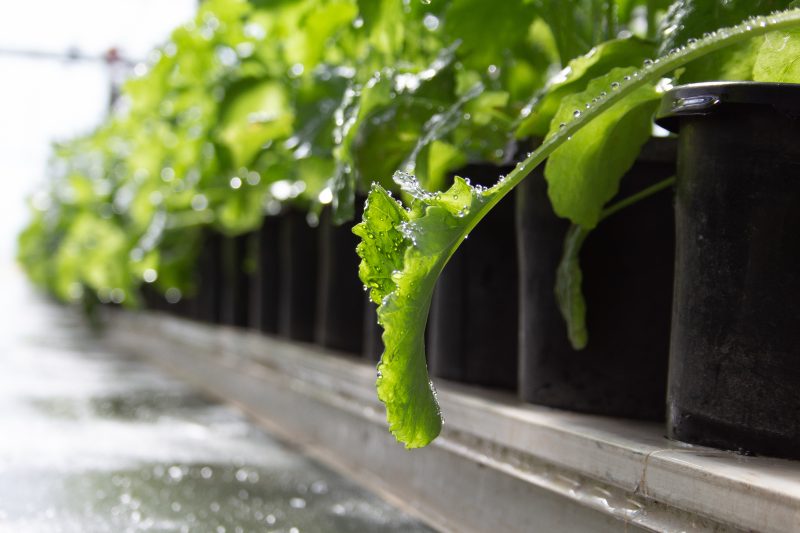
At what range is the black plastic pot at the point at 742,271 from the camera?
744 mm

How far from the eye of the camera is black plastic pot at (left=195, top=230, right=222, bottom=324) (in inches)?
111

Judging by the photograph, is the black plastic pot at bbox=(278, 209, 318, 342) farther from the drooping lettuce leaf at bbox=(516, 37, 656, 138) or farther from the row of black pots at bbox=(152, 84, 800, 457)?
the drooping lettuce leaf at bbox=(516, 37, 656, 138)

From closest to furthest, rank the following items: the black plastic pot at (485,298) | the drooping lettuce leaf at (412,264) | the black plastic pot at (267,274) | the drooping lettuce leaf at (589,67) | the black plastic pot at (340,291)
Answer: the drooping lettuce leaf at (412,264) → the drooping lettuce leaf at (589,67) → the black plastic pot at (485,298) → the black plastic pot at (340,291) → the black plastic pot at (267,274)

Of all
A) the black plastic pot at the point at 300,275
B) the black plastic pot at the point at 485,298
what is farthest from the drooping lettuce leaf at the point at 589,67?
the black plastic pot at the point at 300,275

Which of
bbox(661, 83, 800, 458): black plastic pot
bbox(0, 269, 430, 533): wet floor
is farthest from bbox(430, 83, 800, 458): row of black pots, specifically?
bbox(0, 269, 430, 533): wet floor

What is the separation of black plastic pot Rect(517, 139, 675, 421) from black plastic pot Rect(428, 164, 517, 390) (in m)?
0.20

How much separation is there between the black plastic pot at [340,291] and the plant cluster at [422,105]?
159 millimetres

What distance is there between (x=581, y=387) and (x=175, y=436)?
880 mm

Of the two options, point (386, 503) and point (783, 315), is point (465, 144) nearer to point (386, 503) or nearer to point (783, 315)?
point (386, 503)

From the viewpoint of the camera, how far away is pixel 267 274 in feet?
7.61

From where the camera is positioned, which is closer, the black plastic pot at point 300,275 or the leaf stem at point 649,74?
the leaf stem at point 649,74

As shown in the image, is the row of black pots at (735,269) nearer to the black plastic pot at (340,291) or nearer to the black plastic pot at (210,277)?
the black plastic pot at (340,291)

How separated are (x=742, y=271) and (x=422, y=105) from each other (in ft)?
1.78

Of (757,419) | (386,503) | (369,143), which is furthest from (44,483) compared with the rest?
(757,419)
